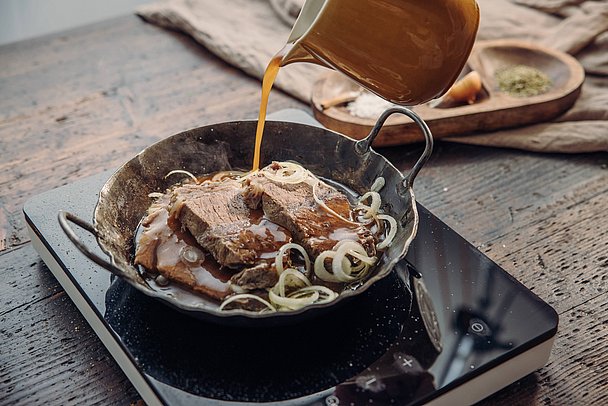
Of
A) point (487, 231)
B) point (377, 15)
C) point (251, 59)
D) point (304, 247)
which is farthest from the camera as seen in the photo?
point (251, 59)

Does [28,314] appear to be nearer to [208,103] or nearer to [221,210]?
[221,210]

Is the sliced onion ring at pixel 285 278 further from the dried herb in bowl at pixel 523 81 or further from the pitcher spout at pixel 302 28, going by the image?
the dried herb in bowl at pixel 523 81

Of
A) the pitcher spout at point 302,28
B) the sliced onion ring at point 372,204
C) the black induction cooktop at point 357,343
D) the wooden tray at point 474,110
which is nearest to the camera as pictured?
the black induction cooktop at point 357,343

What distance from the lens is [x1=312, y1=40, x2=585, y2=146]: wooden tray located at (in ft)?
6.86

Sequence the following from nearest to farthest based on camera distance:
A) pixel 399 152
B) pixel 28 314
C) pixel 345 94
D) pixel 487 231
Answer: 1. pixel 28 314
2. pixel 487 231
3. pixel 399 152
4. pixel 345 94

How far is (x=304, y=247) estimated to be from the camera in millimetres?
1431

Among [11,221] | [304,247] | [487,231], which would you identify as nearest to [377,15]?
[304,247]

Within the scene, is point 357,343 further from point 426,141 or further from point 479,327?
point 426,141

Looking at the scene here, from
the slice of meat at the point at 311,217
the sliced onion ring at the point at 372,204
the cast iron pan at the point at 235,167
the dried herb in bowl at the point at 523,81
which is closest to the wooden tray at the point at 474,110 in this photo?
the dried herb in bowl at the point at 523,81

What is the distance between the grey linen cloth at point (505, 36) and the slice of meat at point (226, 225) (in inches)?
34.6

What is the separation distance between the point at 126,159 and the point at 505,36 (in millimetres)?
1457

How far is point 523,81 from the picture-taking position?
90.6 inches

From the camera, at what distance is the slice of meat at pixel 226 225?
4.56ft

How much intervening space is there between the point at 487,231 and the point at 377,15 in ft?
2.37
